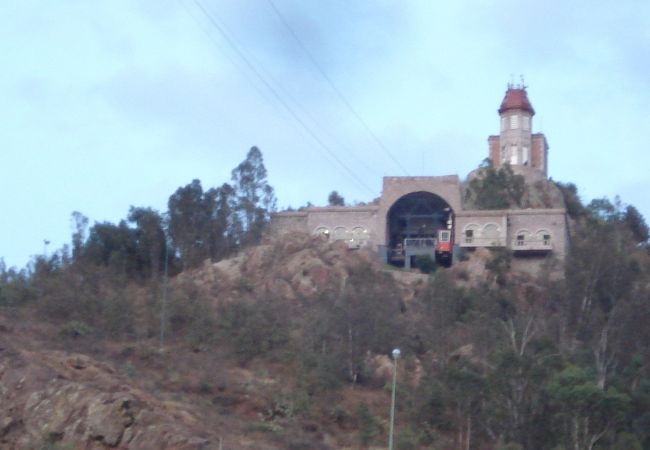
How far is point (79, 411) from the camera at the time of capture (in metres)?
38.8

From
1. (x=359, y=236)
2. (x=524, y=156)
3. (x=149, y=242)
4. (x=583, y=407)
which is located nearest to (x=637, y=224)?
(x=524, y=156)

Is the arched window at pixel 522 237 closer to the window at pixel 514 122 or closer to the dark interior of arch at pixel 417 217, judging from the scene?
the dark interior of arch at pixel 417 217

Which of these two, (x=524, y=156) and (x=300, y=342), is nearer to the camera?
(x=300, y=342)

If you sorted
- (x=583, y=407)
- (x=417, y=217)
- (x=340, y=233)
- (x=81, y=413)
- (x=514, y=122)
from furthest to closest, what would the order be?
(x=514, y=122) → (x=417, y=217) → (x=340, y=233) → (x=583, y=407) → (x=81, y=413)

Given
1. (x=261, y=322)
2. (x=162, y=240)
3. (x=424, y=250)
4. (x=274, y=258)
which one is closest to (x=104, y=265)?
A: (x=162, y=240)

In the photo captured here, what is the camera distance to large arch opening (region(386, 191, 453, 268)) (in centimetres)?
7150

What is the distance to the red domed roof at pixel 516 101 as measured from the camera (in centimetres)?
8531

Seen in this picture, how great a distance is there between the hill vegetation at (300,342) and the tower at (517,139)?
44.8ft

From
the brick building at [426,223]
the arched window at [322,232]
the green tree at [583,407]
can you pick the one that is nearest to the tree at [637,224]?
the brick building at [426,223]

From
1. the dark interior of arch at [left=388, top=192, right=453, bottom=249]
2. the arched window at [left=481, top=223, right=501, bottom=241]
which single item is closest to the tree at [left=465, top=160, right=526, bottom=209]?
the dark interior of arch at [left=388, top=192, right=453, bottom=249]

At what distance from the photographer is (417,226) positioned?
74.1 m

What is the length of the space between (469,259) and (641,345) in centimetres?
1838

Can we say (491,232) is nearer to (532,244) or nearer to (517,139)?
(532,244)

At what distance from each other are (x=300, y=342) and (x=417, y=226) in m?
22.9
